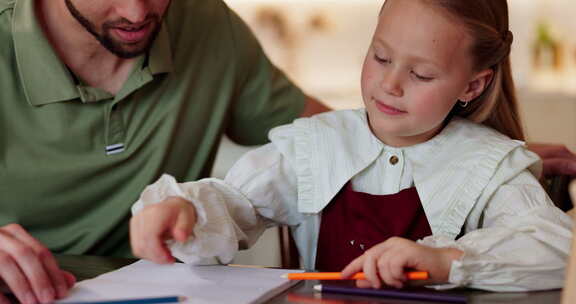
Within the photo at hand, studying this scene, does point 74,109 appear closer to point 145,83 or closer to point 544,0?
point 145,83

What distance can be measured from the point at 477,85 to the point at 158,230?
24.7 inches

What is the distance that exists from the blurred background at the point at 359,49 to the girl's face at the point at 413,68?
3.06m

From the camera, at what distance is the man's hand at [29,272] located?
0.94m

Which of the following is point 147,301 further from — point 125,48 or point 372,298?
point 125,48

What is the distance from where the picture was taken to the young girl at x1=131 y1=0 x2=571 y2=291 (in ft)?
3.34

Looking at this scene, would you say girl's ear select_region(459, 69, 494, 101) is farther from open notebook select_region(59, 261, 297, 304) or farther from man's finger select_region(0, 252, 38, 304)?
man's finger select_region(0, 252, 38, 304)

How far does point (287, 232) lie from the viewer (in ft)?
4.63

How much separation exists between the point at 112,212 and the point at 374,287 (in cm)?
80

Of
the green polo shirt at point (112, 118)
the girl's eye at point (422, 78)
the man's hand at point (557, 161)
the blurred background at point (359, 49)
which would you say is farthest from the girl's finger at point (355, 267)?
the blurred background at point (359, 49)

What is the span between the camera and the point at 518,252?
102 cm

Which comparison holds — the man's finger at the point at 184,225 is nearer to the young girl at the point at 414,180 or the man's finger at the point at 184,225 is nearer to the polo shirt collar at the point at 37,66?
the young girl at the point at 414,180

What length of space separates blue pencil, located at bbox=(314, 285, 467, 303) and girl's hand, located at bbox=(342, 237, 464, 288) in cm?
1

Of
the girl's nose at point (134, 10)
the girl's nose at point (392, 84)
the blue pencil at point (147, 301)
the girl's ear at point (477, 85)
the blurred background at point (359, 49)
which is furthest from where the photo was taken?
the blurred background at point (359, 49)

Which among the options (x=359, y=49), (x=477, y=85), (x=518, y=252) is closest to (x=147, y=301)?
(x=518, y=252)
